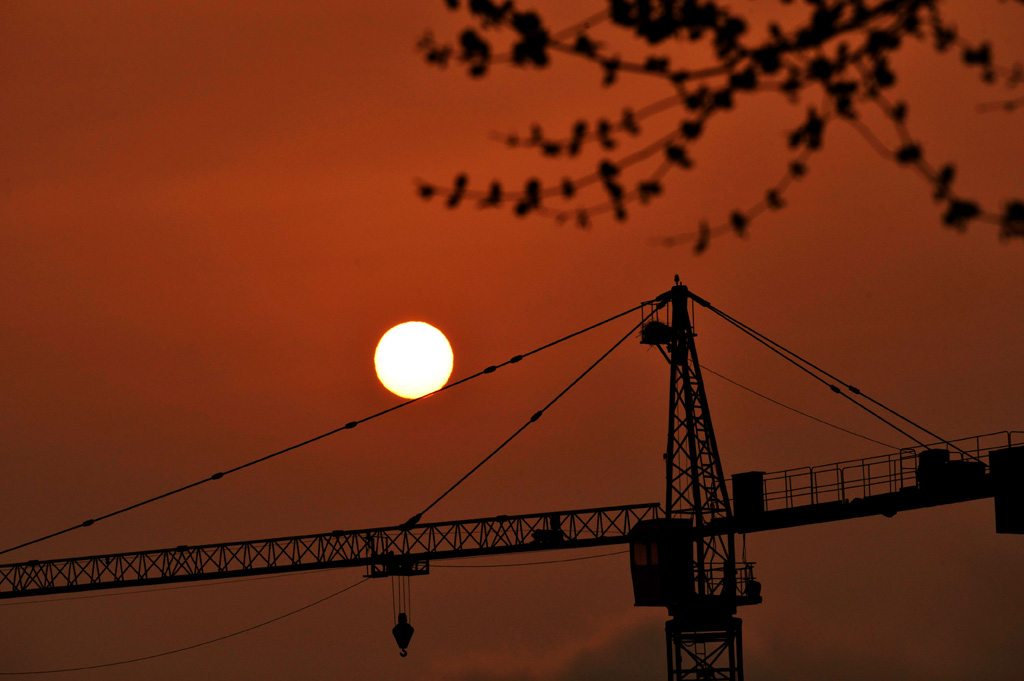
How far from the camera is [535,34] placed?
35.6 ft

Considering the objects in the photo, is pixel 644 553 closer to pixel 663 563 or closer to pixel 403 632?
pixel 663 563

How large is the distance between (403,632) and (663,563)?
15598 mm

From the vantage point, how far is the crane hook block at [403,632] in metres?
60.7

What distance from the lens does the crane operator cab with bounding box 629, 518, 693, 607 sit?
5147 cm

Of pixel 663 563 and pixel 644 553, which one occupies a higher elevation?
pixel 644 553

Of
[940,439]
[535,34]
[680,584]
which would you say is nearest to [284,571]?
[680,584]

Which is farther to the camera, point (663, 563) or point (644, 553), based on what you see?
point (644, 553)

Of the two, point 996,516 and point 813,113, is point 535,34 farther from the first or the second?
point 996,516

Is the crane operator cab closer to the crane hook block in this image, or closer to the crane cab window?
the crane cab window

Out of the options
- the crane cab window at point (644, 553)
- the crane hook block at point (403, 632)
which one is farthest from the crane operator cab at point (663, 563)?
the crane hook block at point (403, 632)

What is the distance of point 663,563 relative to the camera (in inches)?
2044

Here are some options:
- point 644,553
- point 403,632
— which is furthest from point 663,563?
point 403,632

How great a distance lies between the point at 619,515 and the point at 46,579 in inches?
1592

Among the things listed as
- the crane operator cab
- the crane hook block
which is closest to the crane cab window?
the crane operator cab
